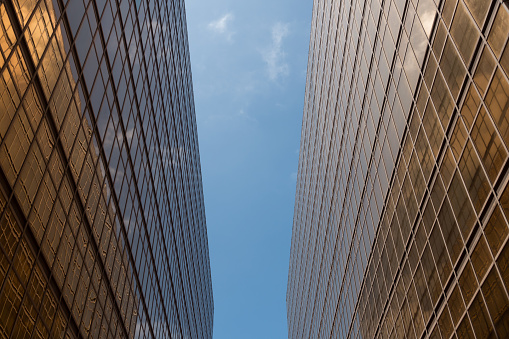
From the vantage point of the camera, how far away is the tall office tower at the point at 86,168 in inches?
674

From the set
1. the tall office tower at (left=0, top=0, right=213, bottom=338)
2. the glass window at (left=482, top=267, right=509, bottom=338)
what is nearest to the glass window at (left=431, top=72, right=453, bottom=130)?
the glass window at (left=482, top=267, right=509, bottom=338)

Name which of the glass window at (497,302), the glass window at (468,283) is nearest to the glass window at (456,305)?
the glass window at (468,283)

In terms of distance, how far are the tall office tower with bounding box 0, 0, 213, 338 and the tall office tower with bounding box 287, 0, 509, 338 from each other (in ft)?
54.5

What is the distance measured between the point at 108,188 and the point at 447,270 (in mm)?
18872

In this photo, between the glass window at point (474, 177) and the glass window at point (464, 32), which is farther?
the glass window at point (464, 32)

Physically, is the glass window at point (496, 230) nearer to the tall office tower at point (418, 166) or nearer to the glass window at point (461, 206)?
the tall office tower at point (418, 166)

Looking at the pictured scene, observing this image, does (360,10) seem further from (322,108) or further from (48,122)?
(48,122)

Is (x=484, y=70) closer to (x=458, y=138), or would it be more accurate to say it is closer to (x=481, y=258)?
(x=458, y=138)

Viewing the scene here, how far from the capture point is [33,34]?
18406mm

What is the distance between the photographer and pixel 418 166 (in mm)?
25078

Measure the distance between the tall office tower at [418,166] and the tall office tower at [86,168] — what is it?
16.6 m

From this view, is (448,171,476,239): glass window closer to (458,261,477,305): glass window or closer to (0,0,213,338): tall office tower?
(458,261,477,305): glass window

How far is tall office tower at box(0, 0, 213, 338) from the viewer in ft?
56.1

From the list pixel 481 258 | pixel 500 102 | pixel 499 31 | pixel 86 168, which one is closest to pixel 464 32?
pixel 499 31
